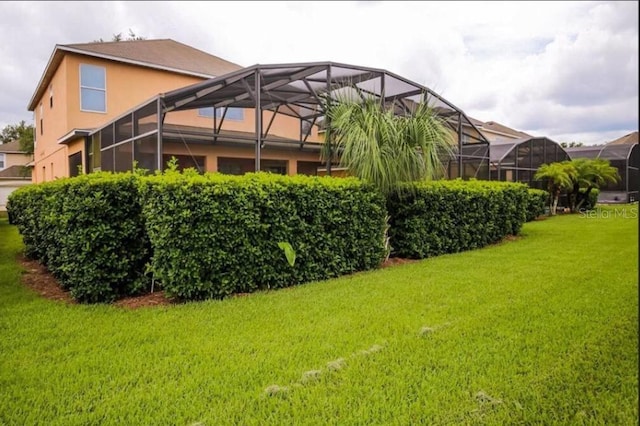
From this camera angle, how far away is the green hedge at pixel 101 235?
5203 mm

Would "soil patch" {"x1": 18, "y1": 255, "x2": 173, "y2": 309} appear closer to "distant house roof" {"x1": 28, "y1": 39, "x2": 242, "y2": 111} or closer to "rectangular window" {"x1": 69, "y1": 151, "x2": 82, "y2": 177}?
"rectangular window" {"x1": 69, "y1": 151, "x2": 82, "y2": 177}

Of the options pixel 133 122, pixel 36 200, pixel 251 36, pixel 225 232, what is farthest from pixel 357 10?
pixel 133 122

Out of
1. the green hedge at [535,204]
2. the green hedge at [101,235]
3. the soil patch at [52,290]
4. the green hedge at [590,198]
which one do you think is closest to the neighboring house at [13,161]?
the soil patch at [52,290]

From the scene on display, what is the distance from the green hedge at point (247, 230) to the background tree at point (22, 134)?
104 feet

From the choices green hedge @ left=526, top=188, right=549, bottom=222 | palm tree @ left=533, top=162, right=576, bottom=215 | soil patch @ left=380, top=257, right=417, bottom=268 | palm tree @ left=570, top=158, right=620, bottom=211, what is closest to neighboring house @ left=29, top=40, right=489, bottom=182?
green hedge @ left=526, top=188, right=549, bottom=222

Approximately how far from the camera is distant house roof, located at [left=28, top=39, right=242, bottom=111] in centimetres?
1441

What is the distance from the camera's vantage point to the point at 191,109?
12.1 meters

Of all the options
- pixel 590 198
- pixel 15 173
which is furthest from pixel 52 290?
pixel 15 173

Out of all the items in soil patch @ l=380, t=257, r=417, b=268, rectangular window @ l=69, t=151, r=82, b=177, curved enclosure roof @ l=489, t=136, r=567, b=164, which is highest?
curved enclosure roof @ l=489, t=136, r=567, b=164

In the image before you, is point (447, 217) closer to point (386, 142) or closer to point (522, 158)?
point (386, 142)

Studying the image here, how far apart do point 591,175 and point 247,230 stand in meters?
17.1

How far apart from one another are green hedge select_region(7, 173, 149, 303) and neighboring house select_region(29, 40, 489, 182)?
9.89 ft

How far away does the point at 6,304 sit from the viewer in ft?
17.5

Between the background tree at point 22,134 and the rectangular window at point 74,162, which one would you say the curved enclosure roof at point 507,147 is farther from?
the background tree at point 22,134
